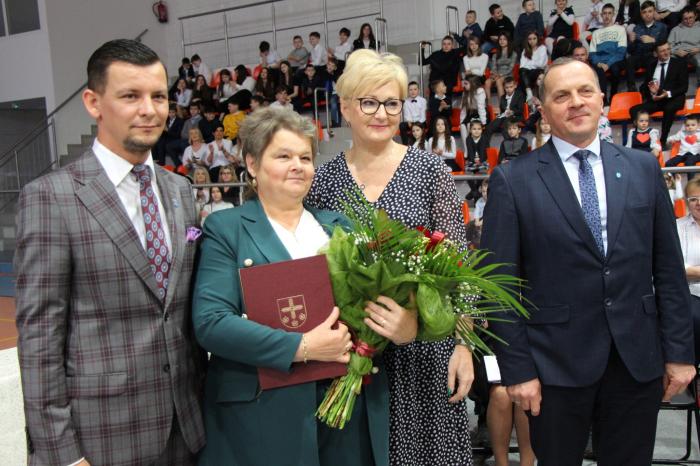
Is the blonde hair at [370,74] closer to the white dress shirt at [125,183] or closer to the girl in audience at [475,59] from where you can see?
the white dress shirt at [125,183]

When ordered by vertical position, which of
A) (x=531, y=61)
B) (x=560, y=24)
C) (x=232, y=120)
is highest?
(x=560, y=24)

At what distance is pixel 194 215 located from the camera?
1775mm

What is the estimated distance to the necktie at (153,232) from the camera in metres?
1.59


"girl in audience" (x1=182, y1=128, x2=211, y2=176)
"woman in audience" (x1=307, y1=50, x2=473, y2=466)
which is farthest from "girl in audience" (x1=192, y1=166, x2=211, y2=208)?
"woman in audience" (x1=307, y1=50, x2=473, y2=466)

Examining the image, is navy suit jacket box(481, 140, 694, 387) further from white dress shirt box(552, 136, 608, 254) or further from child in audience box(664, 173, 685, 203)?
child in audience box(664, 173, 685, 203)

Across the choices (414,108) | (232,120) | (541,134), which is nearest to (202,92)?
(232,120)

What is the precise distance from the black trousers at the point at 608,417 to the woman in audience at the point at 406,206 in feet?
0.87

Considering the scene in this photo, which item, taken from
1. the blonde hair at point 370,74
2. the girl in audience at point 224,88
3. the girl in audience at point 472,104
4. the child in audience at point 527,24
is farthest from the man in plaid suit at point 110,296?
the girl in audience at point 224,88

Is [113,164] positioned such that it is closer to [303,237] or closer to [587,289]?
[303,237]

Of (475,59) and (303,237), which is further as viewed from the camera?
(475,59)

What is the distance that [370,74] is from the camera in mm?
1906

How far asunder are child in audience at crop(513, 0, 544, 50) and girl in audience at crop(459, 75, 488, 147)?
0.92 metres

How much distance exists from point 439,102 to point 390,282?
27.4 ft

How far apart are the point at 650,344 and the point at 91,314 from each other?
158 centimetres
